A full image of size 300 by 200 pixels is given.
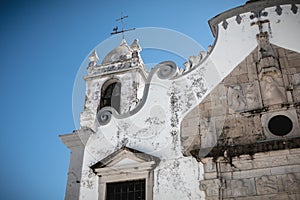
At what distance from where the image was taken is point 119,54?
12.1 meters

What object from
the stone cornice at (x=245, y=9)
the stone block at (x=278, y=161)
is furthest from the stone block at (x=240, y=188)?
the stone cornice at (x=245, y=9)

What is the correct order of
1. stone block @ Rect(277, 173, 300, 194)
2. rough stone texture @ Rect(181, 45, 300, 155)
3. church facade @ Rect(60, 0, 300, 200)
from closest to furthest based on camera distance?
stone block @ Rect(277, 173, 300, 194), church facade @ Rect(60, 0, 300, 200), rough stone texture @ Rect(181, 45, 300, 155)

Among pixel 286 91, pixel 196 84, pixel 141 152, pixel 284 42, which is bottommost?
pixel 141 152

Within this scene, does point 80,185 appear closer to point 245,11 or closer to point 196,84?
point 196,84

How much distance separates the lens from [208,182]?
7.45 meters

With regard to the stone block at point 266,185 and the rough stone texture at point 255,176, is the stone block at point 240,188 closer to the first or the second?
the rough stone texture at point 255,176

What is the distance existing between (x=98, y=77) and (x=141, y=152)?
3621mm

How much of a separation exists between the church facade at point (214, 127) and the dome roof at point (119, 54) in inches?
76.8

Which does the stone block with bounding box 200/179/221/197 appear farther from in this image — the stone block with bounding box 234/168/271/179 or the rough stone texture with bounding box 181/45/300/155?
the rough stone texture with bounding box 181/45/300/155

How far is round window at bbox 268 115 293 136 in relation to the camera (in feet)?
25.0

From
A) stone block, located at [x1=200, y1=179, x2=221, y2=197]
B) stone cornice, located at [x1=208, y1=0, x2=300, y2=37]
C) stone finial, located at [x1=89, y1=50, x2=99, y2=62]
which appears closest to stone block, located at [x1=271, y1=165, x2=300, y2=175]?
stone block, located at [x1=200, y1=179, x2=221, y2=197]

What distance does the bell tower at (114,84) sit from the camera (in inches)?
402

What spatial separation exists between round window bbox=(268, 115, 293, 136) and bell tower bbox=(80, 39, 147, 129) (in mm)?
4053

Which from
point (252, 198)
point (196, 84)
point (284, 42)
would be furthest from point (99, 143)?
point (284, 42)
